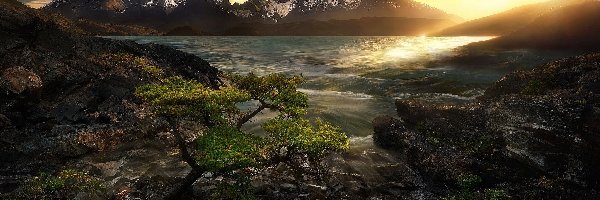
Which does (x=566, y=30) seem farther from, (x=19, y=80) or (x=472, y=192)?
(x=19, y=80)

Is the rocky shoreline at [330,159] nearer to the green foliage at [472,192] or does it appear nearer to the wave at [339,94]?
the green foliage at [472,192]

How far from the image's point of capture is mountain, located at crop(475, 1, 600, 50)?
52.4m

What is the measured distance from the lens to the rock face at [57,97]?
14359 millimetres

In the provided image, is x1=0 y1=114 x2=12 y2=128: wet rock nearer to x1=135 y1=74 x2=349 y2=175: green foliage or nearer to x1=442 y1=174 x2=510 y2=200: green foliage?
x1=135 y1=74 x2=349 y2=175: green foliage

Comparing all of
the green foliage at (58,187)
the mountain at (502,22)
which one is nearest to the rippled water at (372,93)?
the green foliage at (58,187)

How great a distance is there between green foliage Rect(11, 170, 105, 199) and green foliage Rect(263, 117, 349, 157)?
221 inches

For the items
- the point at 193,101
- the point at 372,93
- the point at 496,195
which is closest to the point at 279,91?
the point at 193,101

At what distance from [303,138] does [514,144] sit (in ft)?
27.8

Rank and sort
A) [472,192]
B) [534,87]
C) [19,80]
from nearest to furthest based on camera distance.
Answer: [472,192]
[19,80]
[534,87]

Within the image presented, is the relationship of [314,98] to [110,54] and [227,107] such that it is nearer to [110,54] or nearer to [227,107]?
[110,54]

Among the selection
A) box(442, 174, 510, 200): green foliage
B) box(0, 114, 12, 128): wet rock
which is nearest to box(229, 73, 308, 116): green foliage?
box(442, 174, 510, 200): green foliage

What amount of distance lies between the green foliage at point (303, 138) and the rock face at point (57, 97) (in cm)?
432

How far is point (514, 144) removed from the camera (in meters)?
13.8

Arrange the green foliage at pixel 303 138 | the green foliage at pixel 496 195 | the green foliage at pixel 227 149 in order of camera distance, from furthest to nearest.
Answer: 1. the green foliage at pixel 496 195
2. the green foliage at pixel 303 138
3. the green foliage at pixel 227 149
